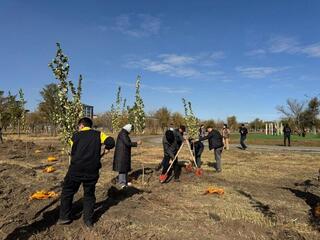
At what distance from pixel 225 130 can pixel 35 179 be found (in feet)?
54.6

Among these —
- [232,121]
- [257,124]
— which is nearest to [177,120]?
[232,121]

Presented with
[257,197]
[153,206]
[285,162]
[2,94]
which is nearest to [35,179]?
[153,206]

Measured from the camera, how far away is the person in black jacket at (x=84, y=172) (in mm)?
7273

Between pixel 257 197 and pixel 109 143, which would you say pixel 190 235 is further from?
pixel 257 197

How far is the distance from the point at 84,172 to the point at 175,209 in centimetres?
243

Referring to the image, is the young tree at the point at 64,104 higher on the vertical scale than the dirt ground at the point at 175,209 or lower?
higher

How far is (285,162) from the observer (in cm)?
1991

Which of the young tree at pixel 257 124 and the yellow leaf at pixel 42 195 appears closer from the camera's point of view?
the yellow leaf at pixel 42 195

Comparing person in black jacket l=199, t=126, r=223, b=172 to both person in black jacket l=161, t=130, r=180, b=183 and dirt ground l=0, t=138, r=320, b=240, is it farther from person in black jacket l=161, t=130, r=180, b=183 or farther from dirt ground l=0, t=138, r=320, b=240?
person in black jacket l=161, t=130, r=180, b=183

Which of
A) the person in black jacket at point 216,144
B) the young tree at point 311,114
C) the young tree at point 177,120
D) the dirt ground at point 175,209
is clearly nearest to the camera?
the dirt ground at point 175,209

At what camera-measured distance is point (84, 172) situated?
7.30 meters

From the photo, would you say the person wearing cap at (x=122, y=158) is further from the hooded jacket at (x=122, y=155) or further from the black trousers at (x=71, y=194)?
the black trousers at (x=71, y=194)

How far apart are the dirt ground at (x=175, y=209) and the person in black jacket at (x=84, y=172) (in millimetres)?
276

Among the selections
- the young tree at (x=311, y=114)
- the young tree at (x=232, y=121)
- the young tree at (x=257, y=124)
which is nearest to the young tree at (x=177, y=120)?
the young tree at (x=311, y=114)
